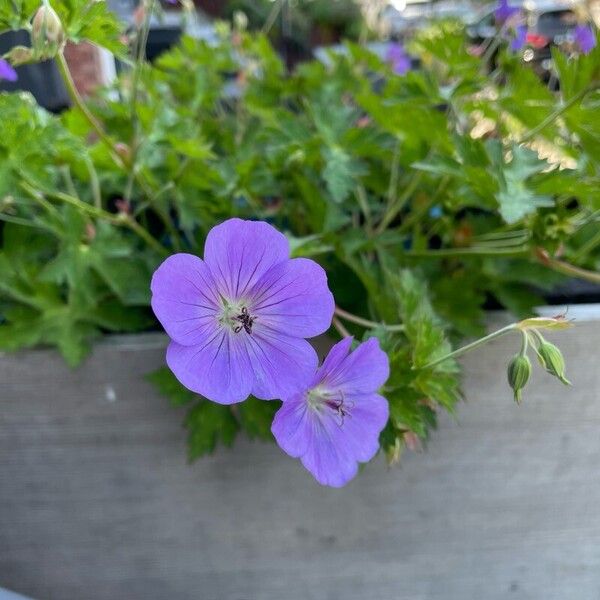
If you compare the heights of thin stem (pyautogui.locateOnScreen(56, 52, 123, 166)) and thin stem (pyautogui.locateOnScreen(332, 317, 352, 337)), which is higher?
thin stem (pyautogui.locateOnScreen(56, 52, 123, 166))

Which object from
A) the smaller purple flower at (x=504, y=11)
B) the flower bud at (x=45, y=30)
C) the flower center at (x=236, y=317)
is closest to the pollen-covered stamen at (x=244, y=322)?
the flower center at (x=236, y=317)

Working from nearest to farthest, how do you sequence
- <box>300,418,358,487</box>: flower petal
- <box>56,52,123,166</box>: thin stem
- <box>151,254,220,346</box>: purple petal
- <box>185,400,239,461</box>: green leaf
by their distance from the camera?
<box>151,254,220,346</box>: purple petal, <box>300,418,358,487</box>: flower petal, <box>56,52,123,166</box>: thin stem, <box>185,400,239,461</box>: green leaf

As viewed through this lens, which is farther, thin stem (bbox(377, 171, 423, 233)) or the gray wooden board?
thin stem (bbox(377, 171, 423, 233))

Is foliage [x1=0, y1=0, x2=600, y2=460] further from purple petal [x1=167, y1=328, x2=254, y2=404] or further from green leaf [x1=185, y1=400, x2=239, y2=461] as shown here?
purple petal [x1=167, y1=328, x2=254, y2=404]

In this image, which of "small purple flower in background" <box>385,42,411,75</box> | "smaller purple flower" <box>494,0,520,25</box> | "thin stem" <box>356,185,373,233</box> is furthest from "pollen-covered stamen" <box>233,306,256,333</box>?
"small purple flower in background" <box>385,42,411,75</box>

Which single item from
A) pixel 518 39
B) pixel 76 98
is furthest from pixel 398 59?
pixel 76 98

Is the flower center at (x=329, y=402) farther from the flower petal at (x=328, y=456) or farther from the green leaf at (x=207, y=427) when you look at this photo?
the green leaf at (x=207, y=427)

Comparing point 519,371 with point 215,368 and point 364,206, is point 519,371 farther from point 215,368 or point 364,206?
point 364,206
